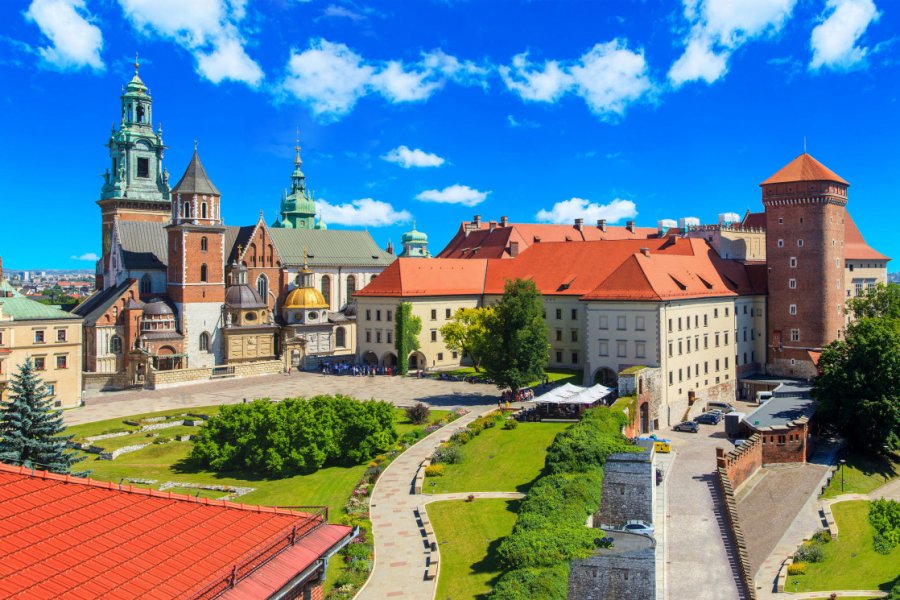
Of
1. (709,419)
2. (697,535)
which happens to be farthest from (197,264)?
(697,535)

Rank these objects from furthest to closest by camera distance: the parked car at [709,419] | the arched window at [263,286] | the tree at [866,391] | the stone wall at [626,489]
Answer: the arched window at [263,286] → the parked car at [709,419] → the tree at [866,391] → the stone wall at [626,489]

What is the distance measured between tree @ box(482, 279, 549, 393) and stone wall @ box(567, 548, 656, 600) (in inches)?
1133

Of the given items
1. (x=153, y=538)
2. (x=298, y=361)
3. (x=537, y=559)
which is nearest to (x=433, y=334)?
(x=298, y=361)

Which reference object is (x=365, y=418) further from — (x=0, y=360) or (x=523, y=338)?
(x=0, y=360)

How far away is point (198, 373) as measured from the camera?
2872 inches

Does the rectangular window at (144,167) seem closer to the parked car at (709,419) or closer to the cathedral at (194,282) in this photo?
the cathedral at (194,282)

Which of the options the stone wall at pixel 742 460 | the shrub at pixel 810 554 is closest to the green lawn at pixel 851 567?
the shrub at pixel 810 554

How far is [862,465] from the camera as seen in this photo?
52.5 metres

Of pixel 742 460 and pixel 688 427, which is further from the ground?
pixel 688 427

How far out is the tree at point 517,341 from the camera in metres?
58.0

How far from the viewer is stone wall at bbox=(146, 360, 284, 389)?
70.2 m

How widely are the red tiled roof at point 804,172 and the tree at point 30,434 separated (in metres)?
63.9

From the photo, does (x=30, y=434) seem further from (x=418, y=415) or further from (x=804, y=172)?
(x=804, y=172)

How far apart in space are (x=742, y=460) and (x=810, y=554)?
29.1ft
